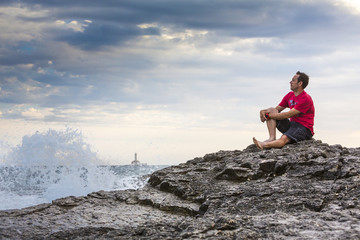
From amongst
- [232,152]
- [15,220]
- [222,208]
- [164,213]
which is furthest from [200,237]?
[232,152]

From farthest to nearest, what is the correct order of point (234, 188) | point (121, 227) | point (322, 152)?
point (322, 152), point (234, 188), point (121, 227)

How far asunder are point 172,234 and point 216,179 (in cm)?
357

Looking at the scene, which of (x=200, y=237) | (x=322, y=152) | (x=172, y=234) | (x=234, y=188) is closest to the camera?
(x=200, y=237)

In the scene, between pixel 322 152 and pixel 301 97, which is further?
pixel 301 97

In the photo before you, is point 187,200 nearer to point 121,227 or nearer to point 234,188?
point 234,188

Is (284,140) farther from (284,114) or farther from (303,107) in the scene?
(303,107)

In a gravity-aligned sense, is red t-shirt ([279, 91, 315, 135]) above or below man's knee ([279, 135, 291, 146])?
above

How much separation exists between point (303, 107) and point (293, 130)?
2.13 ft

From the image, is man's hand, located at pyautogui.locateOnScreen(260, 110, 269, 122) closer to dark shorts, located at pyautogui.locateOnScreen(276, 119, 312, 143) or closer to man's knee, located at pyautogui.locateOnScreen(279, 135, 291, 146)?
dark shorts, located at pyautogui.locateOnScreen(276, 119, 312, 143)

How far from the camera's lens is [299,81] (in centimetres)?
942

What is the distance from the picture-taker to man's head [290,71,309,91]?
9.43 meters

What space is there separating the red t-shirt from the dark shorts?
0.37 feet

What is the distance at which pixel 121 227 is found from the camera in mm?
5844

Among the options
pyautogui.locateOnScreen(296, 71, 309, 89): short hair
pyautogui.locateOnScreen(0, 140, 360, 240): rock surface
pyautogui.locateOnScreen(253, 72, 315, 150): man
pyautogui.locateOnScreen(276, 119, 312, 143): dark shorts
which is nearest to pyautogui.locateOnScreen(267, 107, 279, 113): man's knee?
pyautogui.locateOnScreen(253, 72, 315, 150): man
